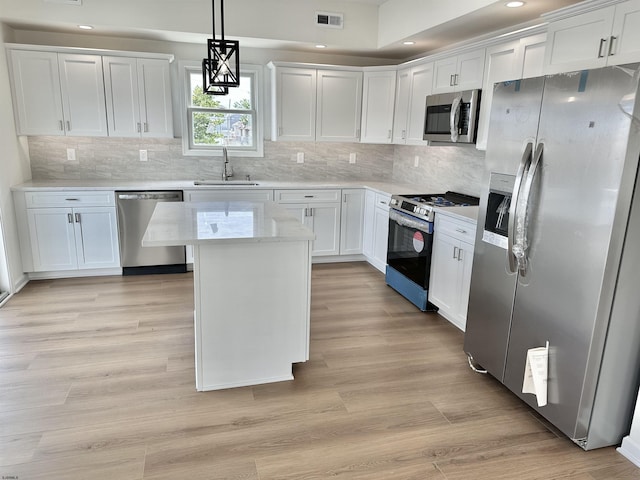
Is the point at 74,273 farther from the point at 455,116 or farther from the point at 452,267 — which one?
the point at 455,116

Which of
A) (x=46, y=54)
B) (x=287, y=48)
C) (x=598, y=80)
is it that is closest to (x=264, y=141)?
(x=287, y=48)

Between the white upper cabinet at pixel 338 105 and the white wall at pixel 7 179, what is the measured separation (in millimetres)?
3094

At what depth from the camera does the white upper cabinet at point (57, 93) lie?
423 centimetres

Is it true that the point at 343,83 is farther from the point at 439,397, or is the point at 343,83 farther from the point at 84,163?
the point at 439,397

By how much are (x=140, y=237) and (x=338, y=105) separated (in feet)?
8.74

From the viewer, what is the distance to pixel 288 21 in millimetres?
4574

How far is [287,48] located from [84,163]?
2.62 m

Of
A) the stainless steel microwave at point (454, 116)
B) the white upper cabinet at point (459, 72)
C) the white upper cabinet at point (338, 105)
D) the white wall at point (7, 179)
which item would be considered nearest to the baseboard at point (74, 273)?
the white wall at point (7, 179)

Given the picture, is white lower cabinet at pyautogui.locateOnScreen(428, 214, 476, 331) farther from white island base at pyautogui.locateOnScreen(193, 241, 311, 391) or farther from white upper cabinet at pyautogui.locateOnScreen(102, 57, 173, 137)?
white upper cabinet at pyautogui.locateOnScreen(102, 57, 173, 137)

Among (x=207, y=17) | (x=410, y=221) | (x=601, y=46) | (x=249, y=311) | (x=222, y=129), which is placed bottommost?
(x=249, y=311)

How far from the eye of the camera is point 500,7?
10.3 feet

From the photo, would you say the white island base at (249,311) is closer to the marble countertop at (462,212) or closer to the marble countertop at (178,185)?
the marble countertop at (462,212)

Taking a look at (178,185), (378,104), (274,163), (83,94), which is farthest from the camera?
(274,163)

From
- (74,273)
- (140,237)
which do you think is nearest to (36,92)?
(140,237)
